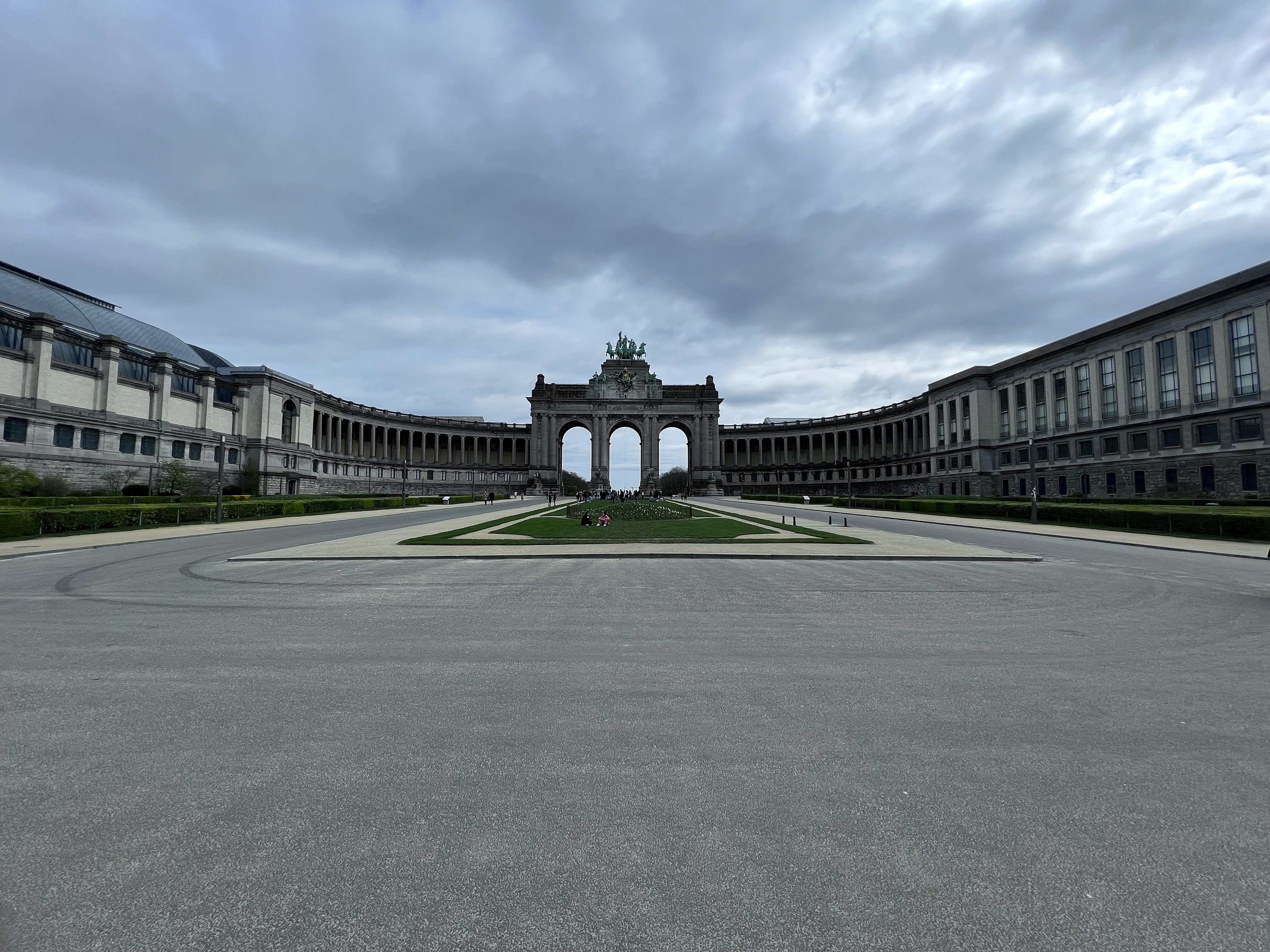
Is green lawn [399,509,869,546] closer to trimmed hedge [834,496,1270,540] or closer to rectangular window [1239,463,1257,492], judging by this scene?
trimmed hedge [834,496,1270,540]

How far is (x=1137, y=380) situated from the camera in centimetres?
5447

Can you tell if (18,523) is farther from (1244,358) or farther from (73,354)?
(1244,358)

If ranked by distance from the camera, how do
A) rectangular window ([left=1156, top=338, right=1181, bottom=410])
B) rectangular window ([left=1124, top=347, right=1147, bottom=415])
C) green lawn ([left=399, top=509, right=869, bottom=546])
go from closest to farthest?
green lawn ([left=399, top=509, right=869, bottom=546]), rectangular window ([left=1156, top=338, right=1181, bottom=410]), rectangular window ([left=1124, top=347, right=1147, bottom=415])

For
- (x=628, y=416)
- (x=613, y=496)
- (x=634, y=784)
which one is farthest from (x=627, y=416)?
(x=634, y=784)

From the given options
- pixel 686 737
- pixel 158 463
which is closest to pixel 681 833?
pixel 686 737

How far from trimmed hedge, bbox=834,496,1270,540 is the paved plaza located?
2076 centimetres

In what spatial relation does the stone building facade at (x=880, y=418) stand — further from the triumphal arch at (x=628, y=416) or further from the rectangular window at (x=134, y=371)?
the triumphal arch at (x=628, y=416)

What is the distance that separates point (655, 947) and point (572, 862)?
68 centimetres

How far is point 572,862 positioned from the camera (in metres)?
3.08

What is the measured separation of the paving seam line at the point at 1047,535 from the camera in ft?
62.3

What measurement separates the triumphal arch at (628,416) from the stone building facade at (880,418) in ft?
66.8

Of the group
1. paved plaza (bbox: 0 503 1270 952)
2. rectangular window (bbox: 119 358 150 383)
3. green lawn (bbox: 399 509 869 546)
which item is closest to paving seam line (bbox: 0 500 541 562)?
green lawn (bbox: 399 509 869 546)

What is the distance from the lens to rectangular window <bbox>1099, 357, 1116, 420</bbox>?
5693 cm

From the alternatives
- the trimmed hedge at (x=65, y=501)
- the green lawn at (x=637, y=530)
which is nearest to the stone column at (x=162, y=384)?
the trimmed hedge at (x=65, y=501)
